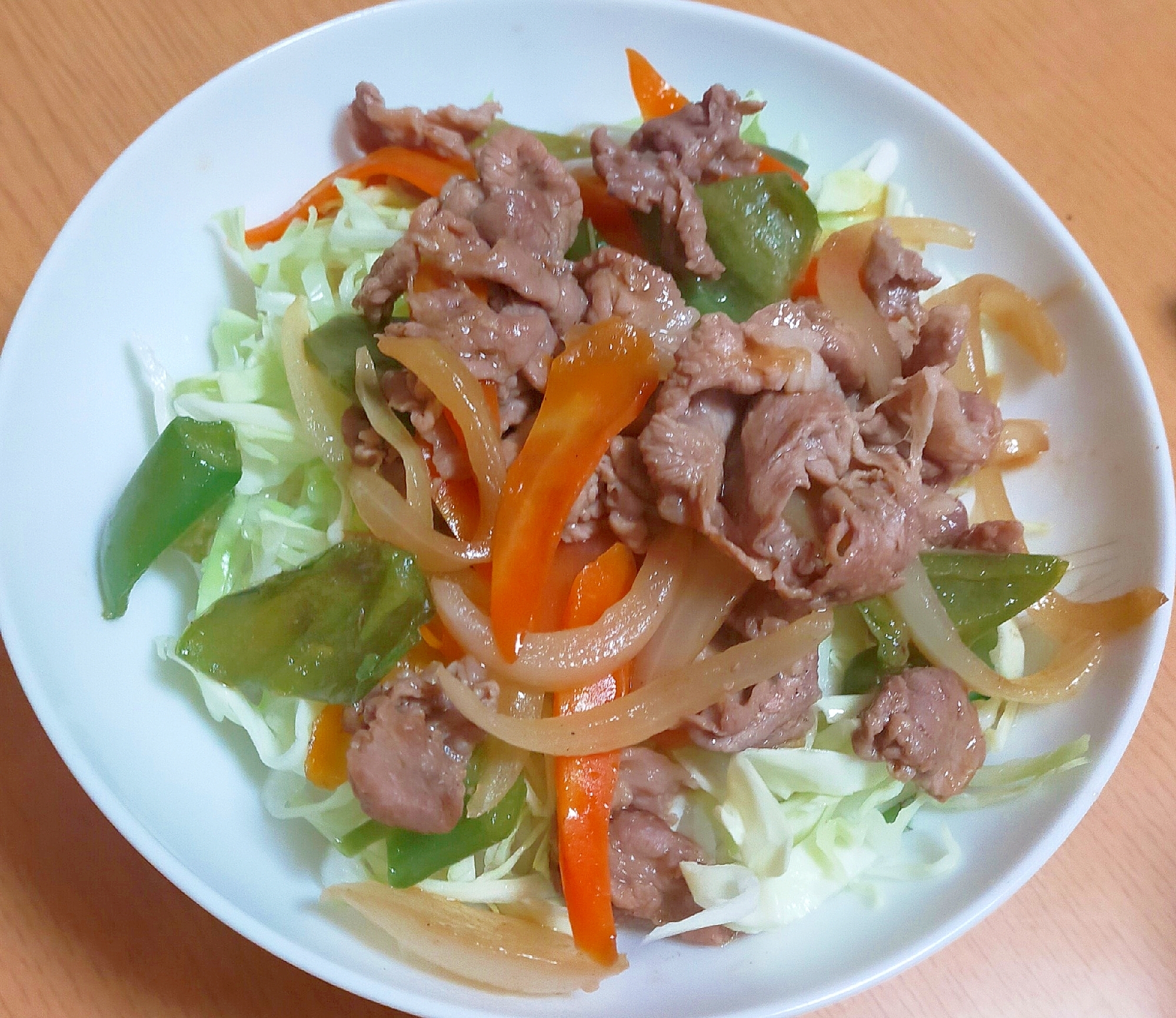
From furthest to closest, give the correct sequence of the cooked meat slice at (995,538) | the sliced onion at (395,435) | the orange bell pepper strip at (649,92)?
the orange bell pepper strip at (649,92)
the cooked meat slice at (995,538)
the sliced onion at (395,435)

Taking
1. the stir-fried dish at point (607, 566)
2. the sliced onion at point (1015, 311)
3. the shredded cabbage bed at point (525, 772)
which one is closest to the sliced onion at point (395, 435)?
the stir-fried dish at point (607, 566)

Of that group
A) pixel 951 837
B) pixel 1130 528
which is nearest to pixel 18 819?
pixel 951 837

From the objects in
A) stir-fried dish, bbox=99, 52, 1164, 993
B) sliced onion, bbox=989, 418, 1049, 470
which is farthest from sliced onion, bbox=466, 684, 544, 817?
sliced onion, bbox=989, 418, 1049, 470

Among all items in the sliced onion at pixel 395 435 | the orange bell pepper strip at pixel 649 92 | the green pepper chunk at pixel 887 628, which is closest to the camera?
the sliced onion at pixel 395 435

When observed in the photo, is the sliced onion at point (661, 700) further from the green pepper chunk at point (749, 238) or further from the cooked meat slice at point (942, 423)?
the green pepper chunk at point (749, 238)

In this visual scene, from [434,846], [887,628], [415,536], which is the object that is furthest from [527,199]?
[434,846]
